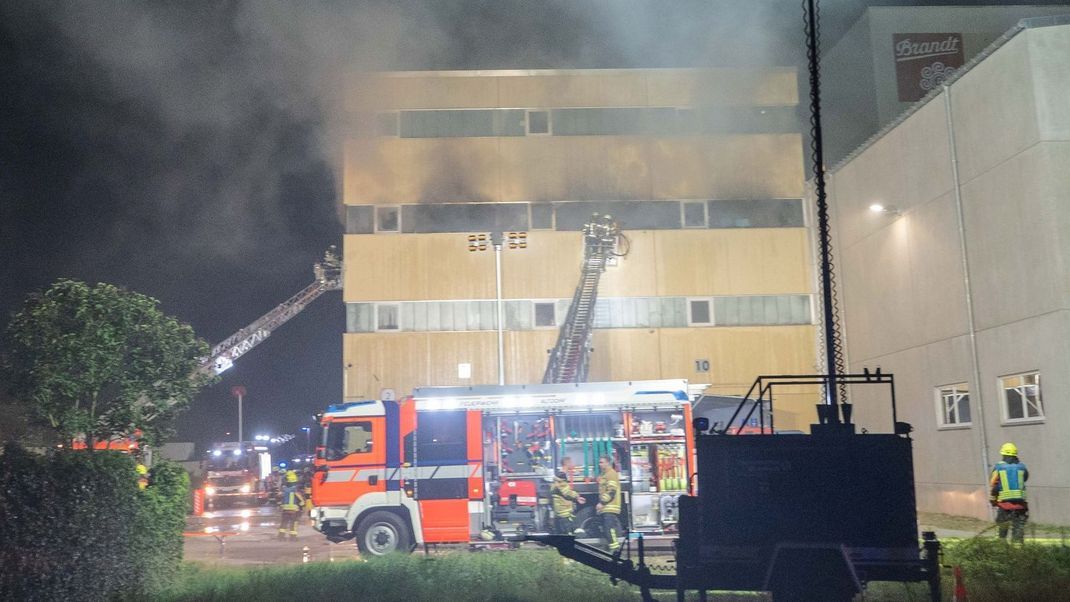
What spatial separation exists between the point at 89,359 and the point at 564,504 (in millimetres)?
7048

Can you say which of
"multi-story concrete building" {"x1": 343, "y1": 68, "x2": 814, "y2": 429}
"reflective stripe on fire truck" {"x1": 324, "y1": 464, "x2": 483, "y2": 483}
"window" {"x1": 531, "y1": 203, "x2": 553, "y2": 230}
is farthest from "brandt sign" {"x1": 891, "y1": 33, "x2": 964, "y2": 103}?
"reflective stripe on fire truck" {"x1": 324, "y1": 464, "x2": 483, "y2": 483}

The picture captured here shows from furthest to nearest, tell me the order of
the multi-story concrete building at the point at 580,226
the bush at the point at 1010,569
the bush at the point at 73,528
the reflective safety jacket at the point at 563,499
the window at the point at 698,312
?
the window at the point at 698,312, the multi-story concrete building at the point at 580,226, the reflective safety jacket at the point at 563,499, the bush at the point at 1010,569, the bush at the point at 73,528

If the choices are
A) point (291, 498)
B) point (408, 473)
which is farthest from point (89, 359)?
point (291, 498)

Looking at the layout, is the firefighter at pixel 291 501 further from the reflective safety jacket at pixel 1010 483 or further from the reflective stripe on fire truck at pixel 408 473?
the reflective safety jacket at pixel 1010 483

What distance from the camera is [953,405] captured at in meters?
20.8

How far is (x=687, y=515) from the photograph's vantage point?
7.63 metres

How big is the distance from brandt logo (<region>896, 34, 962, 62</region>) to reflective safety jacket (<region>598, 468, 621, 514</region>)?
29160 millimetres

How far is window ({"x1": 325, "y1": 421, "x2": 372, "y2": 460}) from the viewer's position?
49.0 feet

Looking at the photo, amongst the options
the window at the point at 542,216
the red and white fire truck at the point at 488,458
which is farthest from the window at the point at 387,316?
the red and white fire truck at the point at 488,458

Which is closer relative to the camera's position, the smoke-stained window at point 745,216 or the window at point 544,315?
the window at point 544,315

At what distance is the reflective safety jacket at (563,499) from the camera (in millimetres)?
14312

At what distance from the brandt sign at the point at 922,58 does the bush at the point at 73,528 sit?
115 ft

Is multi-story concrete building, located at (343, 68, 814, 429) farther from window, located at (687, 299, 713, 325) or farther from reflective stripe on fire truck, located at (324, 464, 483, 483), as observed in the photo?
reflective stripe on fire truck, located at (324, 464, 483, 483)

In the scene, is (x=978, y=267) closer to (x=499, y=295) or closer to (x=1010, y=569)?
(x=1010, y=569)
